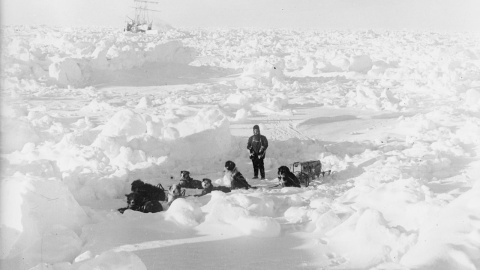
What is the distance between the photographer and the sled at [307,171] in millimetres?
7518

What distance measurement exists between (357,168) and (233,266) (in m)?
4.81

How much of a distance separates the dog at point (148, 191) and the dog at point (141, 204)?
87 mm

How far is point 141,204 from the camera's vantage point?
240 inches

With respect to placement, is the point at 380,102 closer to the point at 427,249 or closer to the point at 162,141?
the point at 162,141

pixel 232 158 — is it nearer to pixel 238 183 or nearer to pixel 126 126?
pixel 238 183

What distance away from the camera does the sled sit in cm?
752

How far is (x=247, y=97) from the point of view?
→ 41.3ft

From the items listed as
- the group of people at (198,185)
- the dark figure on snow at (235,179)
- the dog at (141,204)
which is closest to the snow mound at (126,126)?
the group of people at (198,185)

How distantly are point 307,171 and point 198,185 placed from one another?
1.81m

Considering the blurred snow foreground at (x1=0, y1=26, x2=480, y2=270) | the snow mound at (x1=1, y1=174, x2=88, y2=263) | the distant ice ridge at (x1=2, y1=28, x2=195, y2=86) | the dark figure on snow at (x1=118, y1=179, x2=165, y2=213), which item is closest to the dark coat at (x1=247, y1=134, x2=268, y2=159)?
the blurred snow foreground at (x1=0, y1=26, x2=480, y2=270)

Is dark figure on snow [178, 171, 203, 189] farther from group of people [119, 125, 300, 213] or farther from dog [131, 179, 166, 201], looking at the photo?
dog [131, 179, 166, 201]

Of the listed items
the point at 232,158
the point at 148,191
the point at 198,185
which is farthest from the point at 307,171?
the point at 148,191

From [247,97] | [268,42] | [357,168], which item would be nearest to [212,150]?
[357,168]

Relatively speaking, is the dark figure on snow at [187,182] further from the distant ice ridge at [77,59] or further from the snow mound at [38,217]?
the distant ice ridge at [77,59]
